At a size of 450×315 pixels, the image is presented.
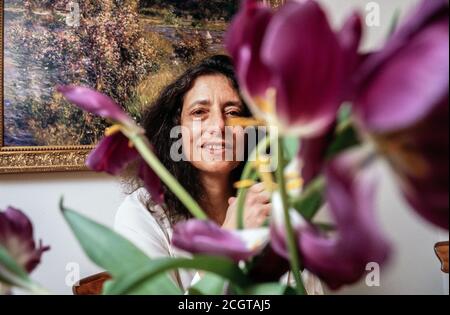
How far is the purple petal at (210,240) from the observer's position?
20cm

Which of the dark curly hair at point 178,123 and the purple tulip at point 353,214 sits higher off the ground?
the dark curly hair at point 178,123

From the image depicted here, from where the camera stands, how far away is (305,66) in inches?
6.2

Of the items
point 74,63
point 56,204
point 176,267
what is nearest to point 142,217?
point 56,204

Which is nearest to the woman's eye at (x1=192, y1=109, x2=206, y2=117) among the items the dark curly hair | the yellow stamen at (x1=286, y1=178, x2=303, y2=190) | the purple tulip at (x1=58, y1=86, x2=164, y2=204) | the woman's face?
the woman's face

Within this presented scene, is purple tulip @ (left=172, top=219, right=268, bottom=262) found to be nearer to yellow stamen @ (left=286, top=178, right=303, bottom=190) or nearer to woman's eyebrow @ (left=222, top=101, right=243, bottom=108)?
yellow stamen @ (left=286, top=178, right=303, bottom=190)

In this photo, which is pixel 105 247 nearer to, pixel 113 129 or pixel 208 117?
pixel 113 129

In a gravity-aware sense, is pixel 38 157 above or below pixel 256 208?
above

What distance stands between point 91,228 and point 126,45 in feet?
5.14

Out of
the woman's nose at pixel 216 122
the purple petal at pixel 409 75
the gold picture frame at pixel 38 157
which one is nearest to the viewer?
the purple petal at pixel 409 75

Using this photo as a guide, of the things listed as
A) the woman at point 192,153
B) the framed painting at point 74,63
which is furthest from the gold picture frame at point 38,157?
the woman at point 192,153

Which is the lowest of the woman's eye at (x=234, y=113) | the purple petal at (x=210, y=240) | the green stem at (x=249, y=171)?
the purple petal at (x=210, y=240)

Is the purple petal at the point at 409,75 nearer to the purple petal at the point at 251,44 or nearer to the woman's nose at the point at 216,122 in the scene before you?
the purple petal at the point at 251,44

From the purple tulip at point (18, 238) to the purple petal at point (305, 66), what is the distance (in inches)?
7.4

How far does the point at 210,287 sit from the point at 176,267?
0.07 metres
